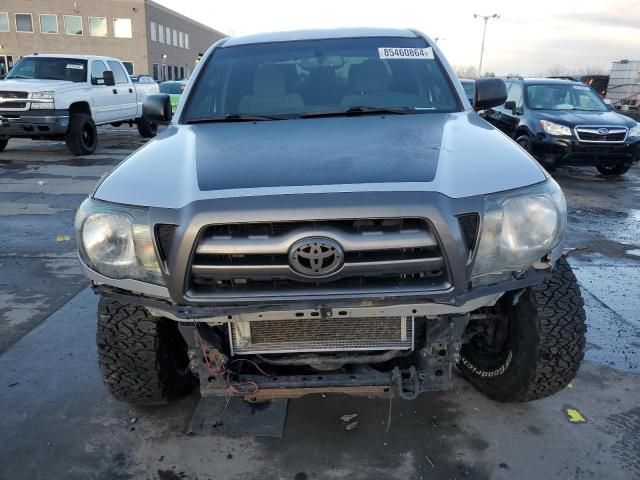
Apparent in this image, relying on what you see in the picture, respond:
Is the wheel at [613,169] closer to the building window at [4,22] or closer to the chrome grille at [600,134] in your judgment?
the chrome grille at [600,134]

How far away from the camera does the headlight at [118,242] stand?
1.96m

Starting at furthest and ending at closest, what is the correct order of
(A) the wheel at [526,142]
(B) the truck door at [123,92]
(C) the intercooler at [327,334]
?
1. (B) the truck door at [123,92]
2. (A) the wheel at [526,142]
3. (C) the intercooler at [327,334]

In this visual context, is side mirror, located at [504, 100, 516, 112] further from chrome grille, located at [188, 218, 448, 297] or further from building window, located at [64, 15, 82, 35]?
building window, located at [64, 15, 82, 35]

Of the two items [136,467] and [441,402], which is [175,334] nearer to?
[136,467]

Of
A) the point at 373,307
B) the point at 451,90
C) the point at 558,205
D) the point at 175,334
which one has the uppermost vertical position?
the point at 451,90

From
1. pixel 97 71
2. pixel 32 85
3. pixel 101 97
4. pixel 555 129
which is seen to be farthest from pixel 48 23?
pixel 555 129

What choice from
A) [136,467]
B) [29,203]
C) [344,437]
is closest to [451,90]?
[344,437]

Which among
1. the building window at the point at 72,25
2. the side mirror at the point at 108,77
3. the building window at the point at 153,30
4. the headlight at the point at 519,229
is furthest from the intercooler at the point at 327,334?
the building window at the point at 153,30

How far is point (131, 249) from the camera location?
2.00 metres

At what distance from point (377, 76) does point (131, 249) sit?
1.94m

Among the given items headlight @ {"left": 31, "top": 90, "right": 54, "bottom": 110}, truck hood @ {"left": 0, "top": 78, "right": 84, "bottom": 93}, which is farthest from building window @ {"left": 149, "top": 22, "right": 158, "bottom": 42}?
headlight @ {"left": 31, "top": 90, "right": 54, "bottom": 110}

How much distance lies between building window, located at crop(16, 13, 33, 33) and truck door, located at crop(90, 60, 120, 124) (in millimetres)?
41050

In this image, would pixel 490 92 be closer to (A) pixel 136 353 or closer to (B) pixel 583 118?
(A) pixel 136 353

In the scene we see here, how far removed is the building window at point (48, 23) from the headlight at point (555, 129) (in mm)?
47626
